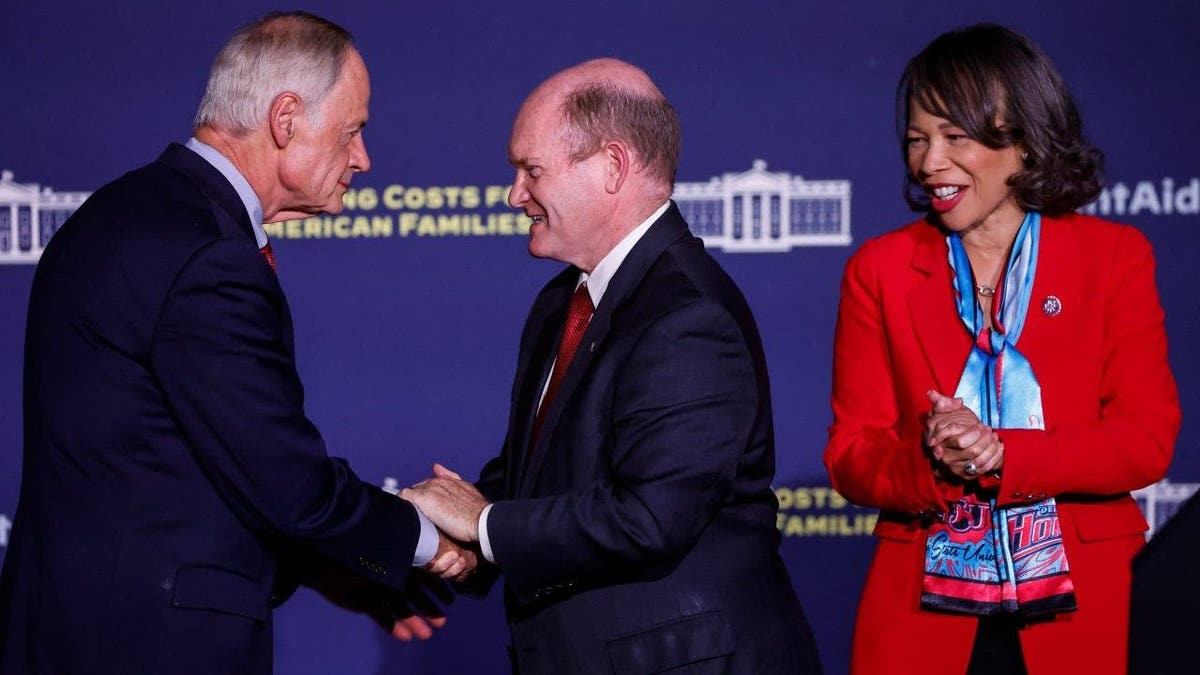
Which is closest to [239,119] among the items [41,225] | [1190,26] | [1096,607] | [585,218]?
[585,218]

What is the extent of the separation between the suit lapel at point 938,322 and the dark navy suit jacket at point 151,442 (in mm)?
1089

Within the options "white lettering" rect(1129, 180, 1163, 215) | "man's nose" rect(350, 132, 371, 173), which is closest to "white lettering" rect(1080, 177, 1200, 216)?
"white lettering" rect(1129, 180, 1163, 215)

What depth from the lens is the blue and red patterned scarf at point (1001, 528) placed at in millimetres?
2432

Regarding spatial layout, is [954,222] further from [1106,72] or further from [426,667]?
[426,667]

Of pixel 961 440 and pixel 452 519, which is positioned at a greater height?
pixel 961 440

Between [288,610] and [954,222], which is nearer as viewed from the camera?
[954,222]

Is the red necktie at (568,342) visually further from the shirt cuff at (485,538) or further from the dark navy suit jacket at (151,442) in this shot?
the dark navy suit jacket at (151,442)

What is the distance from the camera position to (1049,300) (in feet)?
8.25

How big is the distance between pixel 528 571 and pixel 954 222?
0.99 metres

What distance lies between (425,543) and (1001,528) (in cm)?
99

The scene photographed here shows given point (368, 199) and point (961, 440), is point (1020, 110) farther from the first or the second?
point (368, 199)

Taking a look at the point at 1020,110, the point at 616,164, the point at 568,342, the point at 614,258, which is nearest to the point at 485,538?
the point at 568,342

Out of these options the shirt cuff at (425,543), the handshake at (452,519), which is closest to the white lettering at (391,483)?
the handshake at (452,519)

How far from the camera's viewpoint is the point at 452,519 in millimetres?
2564
